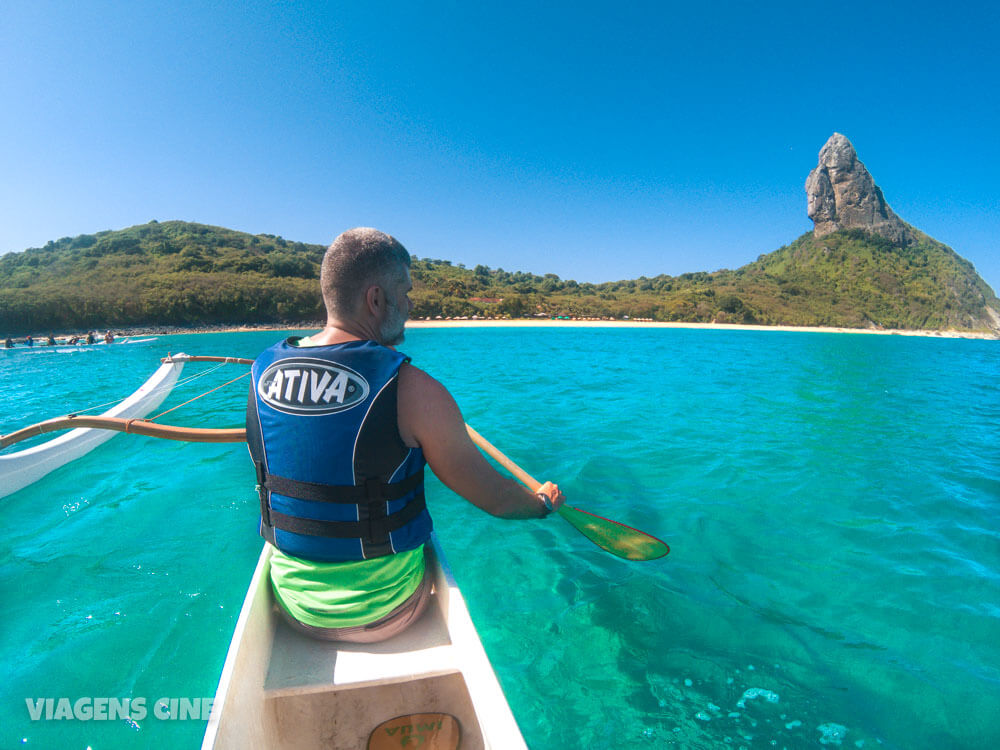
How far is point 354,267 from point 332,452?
686 mm

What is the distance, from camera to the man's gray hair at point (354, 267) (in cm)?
161

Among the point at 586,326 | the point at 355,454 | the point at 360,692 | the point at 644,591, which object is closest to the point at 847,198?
the point at 586,326

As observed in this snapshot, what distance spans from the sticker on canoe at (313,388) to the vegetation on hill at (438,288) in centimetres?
6868

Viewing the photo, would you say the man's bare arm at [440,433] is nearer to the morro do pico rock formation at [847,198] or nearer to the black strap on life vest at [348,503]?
the black strap on life vest at [348,503]

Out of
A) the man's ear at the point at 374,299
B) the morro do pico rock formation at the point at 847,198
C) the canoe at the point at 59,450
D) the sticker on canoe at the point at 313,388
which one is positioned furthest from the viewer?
the morro do pico rock formation at the point at 847,198

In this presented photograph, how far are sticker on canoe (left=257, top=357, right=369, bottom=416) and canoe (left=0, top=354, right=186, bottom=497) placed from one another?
468 cm

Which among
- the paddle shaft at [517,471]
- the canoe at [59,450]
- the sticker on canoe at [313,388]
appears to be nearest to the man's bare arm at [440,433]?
the sticker on canoe at [313,388]

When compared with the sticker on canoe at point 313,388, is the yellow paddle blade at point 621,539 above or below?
below

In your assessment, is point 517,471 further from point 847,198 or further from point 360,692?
point 847,198

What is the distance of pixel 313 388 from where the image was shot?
4.81ft

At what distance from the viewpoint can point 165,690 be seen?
258cm

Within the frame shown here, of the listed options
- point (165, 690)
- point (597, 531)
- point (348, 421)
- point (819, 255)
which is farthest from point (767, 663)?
point (819, 255)

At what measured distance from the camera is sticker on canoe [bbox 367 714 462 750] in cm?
157

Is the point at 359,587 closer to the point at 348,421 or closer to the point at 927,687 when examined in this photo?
the point at 348,421
